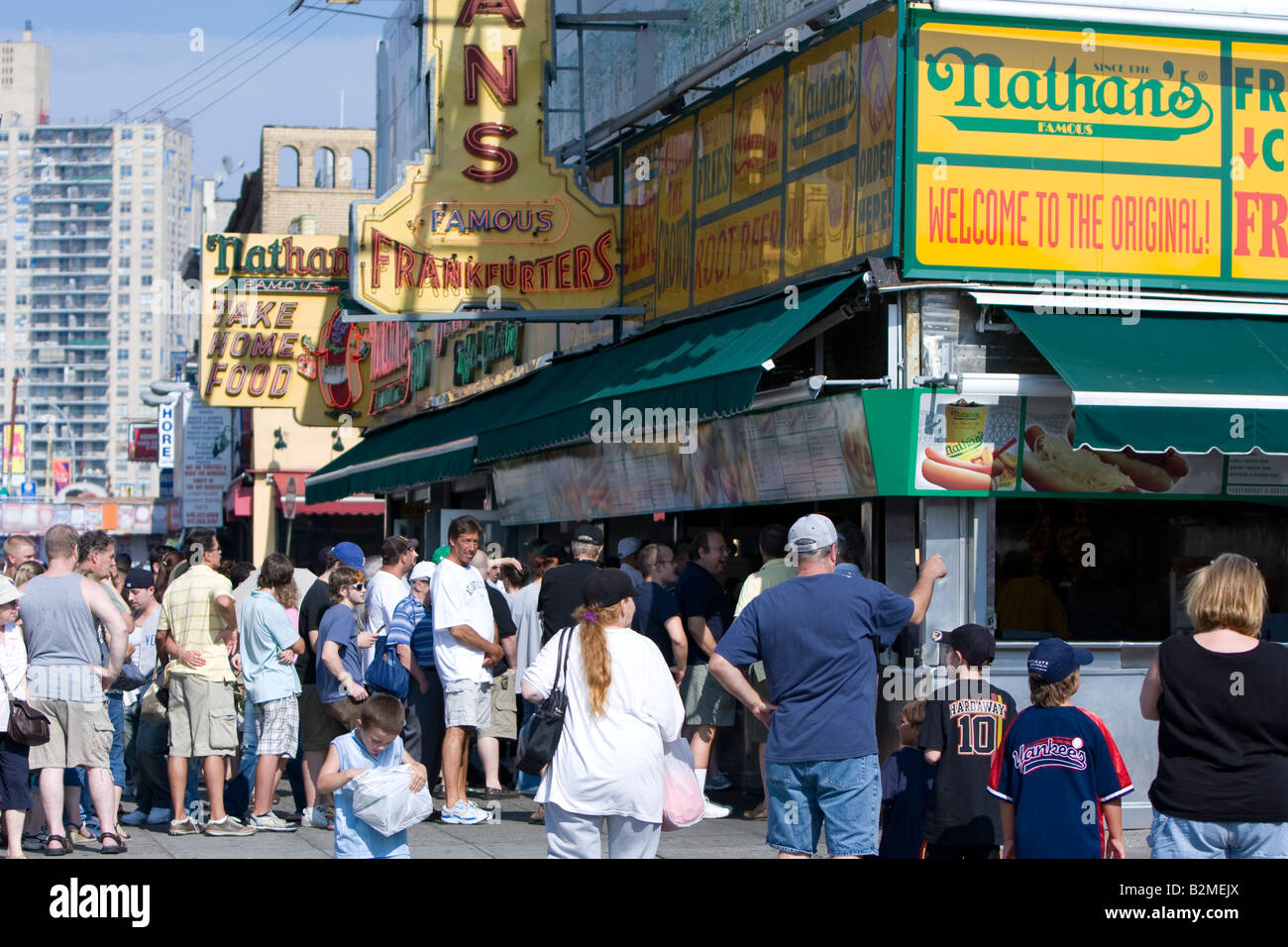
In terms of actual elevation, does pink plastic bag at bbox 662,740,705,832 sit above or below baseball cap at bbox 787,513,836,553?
below

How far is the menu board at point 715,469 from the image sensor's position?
33.7 feet

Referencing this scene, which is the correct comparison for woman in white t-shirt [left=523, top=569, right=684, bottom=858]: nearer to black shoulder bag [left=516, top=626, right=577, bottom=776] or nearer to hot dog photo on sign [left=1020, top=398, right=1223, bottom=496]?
black shoulder bag [left=516, top=626, right=577, bottom=776]

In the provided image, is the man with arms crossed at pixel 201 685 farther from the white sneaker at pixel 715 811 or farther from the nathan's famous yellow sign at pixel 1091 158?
the nathan's famous yellow sign at pixel 1091 158

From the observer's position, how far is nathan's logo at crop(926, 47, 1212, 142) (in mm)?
10109

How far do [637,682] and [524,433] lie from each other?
8416 mm

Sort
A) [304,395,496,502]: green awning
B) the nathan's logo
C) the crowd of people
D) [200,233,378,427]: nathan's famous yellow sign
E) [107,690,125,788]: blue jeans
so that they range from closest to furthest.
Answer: the crowd of people, the nathan's logo, [107,690,125,788]: blue jeans, [304,395,496,502]: green awning, [200,233,378,427]: nathan's famous yellow sign

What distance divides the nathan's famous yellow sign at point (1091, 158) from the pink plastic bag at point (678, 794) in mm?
4452

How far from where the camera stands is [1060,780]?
591 cm

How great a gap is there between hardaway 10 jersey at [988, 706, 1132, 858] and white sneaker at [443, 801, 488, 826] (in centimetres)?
509

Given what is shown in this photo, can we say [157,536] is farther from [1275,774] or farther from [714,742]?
[1275,774]

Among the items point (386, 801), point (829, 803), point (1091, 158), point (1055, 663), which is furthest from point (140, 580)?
point (1055, 663)

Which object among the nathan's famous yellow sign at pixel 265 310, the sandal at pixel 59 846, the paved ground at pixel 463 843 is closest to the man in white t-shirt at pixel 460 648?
the paved ground at pixel 463 843

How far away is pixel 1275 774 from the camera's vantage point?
5.50 meters

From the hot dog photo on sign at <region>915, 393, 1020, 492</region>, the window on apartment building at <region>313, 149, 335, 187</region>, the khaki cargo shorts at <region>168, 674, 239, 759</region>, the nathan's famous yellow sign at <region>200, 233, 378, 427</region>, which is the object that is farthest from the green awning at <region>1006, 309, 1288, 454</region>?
the window on apartment building at <region>313, 149, 335, 187</region>
